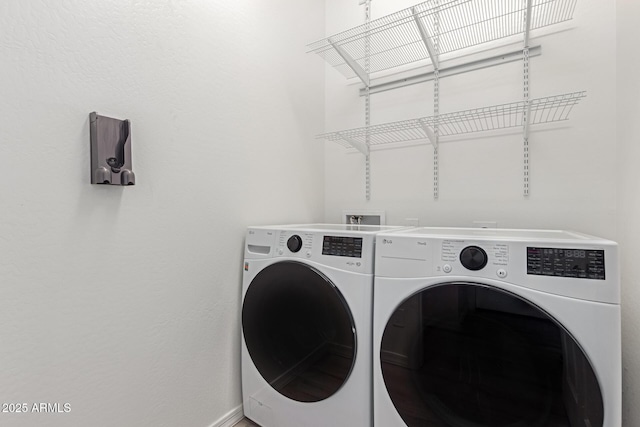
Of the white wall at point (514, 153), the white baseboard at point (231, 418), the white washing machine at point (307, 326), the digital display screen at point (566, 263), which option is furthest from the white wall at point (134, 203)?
the digital display screen at point (566, 263)

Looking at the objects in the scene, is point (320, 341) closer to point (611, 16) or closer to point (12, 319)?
point (12, 319)

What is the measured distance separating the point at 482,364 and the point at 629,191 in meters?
0.95

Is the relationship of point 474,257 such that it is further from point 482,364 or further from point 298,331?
point 298,331

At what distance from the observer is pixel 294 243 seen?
1.20 meters

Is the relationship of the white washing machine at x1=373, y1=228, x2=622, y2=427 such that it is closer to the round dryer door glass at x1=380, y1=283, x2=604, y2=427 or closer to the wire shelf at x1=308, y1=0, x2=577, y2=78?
the round dryer door glass at x1=380, y1=283, x2=604, y2=427

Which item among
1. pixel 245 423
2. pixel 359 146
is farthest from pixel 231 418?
pixel 359 146

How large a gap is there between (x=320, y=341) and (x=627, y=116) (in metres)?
1.52

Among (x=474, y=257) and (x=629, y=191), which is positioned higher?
(x=629, y=191)

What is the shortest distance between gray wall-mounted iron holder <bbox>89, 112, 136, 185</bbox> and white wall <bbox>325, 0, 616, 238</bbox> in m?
1.36

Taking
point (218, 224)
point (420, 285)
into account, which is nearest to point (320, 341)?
point (420, 285)

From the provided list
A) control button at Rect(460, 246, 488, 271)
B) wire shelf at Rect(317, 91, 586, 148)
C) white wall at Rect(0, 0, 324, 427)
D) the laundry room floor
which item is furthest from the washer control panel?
the laundry room floor

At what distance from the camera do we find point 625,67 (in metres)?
1.18

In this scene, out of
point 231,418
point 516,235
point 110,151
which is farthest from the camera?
point 231,418

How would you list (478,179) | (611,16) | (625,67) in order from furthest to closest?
(478,179), (611,16), (625,67)
